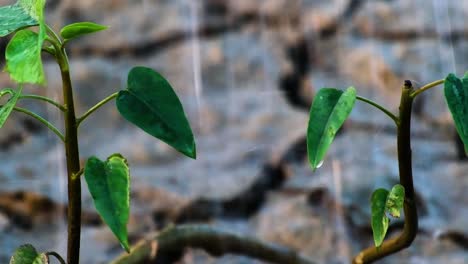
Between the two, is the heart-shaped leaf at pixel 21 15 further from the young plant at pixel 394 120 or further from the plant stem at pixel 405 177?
the plant stem at pixel 405 177

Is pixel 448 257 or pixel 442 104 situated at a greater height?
pixel 442 104

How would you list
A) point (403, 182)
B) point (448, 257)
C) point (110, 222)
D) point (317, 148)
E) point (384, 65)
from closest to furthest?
point (110, 222) → point (317, 148) → point (403, 182) → point (448, 257) → point (384, 65)

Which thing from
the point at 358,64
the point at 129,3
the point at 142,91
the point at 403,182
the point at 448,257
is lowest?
the point at 448,257

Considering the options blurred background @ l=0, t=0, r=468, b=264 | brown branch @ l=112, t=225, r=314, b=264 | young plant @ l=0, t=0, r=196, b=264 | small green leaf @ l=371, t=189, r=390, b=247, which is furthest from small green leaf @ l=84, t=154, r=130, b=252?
blurred background @ l=0, t=0, r=468, b=264

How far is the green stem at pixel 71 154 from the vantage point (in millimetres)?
768

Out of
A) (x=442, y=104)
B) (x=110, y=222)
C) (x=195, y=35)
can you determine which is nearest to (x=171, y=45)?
(x=195, y=35)

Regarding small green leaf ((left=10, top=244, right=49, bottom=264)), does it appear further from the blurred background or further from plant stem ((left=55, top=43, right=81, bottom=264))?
the blurred background

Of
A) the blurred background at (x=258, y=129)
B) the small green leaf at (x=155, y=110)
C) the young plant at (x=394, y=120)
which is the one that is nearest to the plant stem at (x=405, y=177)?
the young plant at (x=394, y=120)

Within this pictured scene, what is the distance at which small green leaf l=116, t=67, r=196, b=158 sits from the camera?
Result: 73cm

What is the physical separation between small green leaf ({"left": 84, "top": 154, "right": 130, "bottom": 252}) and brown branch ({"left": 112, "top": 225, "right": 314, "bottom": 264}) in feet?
1.90

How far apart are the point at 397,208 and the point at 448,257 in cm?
126

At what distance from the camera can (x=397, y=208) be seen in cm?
84

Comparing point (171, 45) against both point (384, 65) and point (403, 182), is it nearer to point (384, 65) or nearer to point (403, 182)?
point (384, 65)

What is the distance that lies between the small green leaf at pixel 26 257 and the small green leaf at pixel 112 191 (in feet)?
0.45
